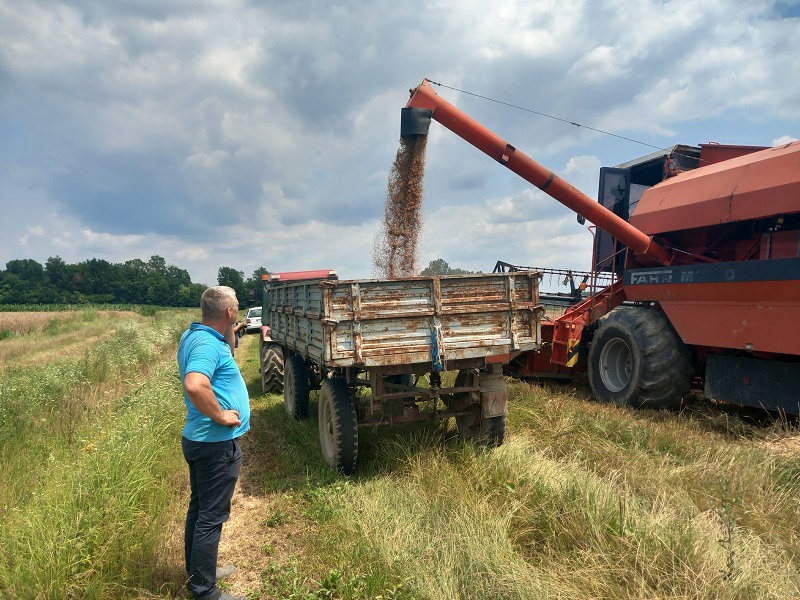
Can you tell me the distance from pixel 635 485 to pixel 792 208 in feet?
10.8

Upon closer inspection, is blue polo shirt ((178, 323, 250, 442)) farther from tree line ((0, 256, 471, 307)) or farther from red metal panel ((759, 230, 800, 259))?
tree line ((0, 256, 471, 307))

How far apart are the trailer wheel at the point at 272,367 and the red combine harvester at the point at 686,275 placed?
408 centimetres

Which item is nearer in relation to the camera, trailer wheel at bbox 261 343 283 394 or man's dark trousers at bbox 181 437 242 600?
man's dark trousers at bbox 181 437 242 600

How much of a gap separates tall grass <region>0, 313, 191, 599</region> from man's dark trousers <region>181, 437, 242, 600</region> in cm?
37

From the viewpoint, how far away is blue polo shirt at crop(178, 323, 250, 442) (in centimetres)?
279

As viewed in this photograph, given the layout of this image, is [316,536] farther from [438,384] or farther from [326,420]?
[438,384]

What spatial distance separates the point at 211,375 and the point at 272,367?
594cm

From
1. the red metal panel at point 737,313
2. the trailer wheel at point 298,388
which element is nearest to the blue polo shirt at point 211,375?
the trailer wheel at point 298,388

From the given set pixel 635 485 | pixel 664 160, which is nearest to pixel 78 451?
pixel 635 485

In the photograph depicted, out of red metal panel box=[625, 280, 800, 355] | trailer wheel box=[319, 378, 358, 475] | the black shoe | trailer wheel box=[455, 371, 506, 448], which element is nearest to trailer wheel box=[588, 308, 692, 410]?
red metal panel box=[625, 280, 800, 355]

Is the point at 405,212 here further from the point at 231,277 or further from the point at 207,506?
the point at 231,277

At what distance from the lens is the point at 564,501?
3359 mm

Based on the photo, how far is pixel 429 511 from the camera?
3588 mm

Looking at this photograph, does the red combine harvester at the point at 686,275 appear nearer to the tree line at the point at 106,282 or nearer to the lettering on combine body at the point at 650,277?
the lettering on combine body at the point at 650,277
